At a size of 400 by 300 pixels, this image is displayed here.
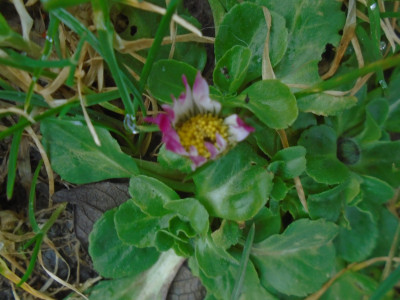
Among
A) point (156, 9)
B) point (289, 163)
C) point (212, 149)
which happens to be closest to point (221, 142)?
point (212, 149)

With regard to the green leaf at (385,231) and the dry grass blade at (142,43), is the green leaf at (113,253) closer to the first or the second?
the dry grass blade at (142,43)

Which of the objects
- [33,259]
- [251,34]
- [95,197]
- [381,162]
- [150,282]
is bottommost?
[150,282]

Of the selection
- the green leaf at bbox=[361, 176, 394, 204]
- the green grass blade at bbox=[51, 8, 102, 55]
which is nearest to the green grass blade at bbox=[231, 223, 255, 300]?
the green leaf at bbox=[361, 176, 394, 204]

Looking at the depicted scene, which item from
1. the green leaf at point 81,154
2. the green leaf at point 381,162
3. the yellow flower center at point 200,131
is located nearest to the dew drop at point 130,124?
the green leaf at point 81,154

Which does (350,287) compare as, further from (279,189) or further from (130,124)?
(130,124)

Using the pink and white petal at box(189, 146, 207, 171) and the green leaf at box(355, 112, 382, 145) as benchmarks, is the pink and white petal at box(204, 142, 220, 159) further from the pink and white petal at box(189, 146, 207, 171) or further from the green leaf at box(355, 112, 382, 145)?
the green leaf at box(355, 112, 382, 145)

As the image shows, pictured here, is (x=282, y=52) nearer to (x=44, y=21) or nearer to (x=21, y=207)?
(x=44, y=21)

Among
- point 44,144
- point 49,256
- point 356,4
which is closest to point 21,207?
point 49,256
